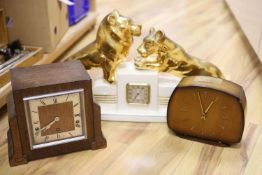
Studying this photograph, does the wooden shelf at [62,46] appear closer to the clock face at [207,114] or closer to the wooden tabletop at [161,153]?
the wooden tabletop at [161,153]

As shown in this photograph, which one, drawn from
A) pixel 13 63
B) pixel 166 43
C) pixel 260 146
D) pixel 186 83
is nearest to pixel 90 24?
pixel 13 63

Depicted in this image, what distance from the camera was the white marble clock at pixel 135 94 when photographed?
3.76ft

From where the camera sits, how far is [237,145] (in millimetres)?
1087

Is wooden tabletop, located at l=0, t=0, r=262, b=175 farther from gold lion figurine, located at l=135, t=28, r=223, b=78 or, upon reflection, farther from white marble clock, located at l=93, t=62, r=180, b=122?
gold lion figurine, located at l=135, t=28, r=223, b=78

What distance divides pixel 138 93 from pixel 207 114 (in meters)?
0.25

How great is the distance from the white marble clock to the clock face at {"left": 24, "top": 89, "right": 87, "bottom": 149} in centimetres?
20

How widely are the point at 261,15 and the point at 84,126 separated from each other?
99 cm

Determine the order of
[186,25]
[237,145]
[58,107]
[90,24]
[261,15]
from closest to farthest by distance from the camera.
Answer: [58,107] < [237,145] < [261,15] < [90,24] < [186,25]

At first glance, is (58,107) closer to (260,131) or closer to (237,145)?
(237,145)

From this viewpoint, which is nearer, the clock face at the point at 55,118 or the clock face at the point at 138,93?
the clock face at the point at 55,118

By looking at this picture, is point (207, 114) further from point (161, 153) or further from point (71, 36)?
point (71, 36)

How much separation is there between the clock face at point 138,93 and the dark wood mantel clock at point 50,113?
18cm

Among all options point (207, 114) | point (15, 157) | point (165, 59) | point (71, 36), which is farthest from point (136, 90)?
point (71, 36)

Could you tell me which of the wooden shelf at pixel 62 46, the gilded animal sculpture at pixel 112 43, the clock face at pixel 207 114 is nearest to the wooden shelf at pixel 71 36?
the wooden shelf at pixel 62 46
